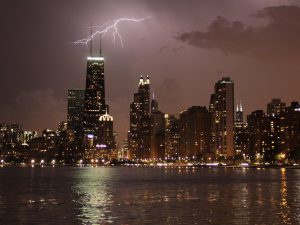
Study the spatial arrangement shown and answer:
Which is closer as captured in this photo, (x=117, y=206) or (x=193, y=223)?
(x=193, y=223)

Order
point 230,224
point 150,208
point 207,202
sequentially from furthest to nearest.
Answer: point 207,202, point 150,208, point 230,224

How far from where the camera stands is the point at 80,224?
4200cm

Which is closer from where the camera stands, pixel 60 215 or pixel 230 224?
pixel 230 224

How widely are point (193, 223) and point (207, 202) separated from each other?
19.5 m

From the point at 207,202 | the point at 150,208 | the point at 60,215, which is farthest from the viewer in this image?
the point at 207,202

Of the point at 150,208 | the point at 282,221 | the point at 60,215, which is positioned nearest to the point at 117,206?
the point at 150,208

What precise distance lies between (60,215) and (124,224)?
8.49 metres

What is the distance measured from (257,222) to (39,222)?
52.2 ft

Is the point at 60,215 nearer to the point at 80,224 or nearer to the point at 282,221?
the point at 80,224

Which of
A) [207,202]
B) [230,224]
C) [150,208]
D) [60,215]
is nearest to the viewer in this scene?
[230,224]

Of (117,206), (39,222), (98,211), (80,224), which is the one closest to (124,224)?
(80,224)

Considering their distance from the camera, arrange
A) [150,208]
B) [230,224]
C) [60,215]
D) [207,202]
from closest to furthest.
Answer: [230,224]
[60,215]
[150,208]
[207,202]

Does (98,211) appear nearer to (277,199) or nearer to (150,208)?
(150,208)

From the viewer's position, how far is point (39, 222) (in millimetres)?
43125
